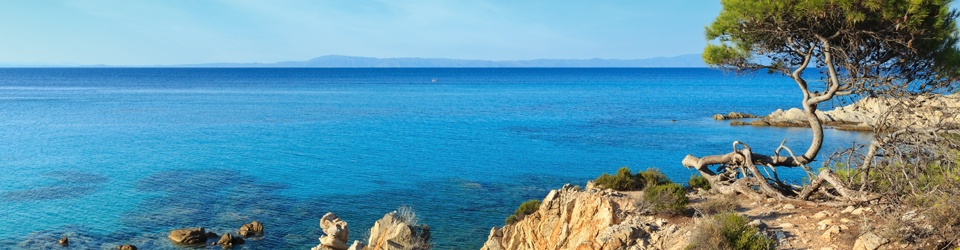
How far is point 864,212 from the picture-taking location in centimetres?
1280

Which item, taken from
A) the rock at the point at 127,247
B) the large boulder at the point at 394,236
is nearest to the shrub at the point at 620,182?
the large boulder at the point at 394,236

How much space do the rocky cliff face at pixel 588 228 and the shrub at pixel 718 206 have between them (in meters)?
1.17

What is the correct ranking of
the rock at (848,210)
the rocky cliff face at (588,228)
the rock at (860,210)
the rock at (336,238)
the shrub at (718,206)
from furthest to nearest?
the rock at (336,238) → the shrub at (718,206) → the rocky cliff face at (588,228) → the rock at (848,210) → the rock at (860,210)

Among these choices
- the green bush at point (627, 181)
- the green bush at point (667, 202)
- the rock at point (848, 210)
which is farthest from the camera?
the green bush at point (627, 181)

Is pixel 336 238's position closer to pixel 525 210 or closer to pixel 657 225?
pixel 525 210

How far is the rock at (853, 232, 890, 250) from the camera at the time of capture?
37.1 feet

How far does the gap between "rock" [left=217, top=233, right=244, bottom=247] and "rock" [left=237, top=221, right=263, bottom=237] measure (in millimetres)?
744

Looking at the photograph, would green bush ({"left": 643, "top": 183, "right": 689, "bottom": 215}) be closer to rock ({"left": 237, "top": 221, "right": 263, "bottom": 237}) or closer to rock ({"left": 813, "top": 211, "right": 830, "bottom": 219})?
rock ({"left": 813, "top": 211, "right": 830, "bottom": 219})

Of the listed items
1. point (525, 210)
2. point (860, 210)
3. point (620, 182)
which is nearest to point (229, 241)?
point (525, 210)

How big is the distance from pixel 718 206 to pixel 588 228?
2770 millimetres

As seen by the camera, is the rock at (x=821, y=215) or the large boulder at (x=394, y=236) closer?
the rock at (x=821, y=215)

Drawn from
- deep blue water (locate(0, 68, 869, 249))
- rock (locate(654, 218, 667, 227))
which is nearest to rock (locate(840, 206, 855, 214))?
rock (locate(654, 218, 667, 227))

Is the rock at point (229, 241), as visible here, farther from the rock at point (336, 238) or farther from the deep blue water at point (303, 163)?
the rock at point (336, 238)

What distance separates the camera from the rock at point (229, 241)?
2389 cm
